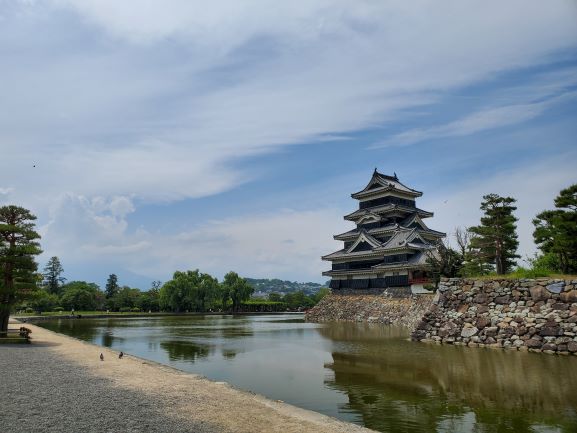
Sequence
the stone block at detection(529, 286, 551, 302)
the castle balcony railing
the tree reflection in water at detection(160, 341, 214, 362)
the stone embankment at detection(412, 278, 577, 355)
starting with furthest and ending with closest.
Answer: the castle balcony railing → the tree reflection in water at detection(160, 341, 214, 362) → the stone block at detection(529, 286, 551, 302) → the stone embankment at detection(412, 278, 577, 355)

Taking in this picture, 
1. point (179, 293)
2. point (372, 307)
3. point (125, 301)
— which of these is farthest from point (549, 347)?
point (125, 301)

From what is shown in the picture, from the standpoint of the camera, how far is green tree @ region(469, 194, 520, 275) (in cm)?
Result: 3403

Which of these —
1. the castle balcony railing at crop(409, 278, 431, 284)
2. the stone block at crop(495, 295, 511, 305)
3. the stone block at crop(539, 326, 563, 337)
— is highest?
the castle balcony railing at crop(409, 278, 431, 284)

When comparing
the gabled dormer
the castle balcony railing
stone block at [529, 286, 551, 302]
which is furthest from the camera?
the gabled dormer

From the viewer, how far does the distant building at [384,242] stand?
50406 millimetres

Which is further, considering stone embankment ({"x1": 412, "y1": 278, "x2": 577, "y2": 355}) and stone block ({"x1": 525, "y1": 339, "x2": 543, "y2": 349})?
stone block ({"x1": 525, "y1": 339, "x2": 543, "y2": 349})

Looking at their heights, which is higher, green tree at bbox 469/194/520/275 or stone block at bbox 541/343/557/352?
green tree at bbox 469/194/520/275

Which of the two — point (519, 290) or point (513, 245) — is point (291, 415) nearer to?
point (519, 290)

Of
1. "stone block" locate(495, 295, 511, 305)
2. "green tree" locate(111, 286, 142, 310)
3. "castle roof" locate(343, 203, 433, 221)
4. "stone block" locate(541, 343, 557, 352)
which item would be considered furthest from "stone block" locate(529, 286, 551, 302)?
"green tree" locate(111, 286, 142, 310)

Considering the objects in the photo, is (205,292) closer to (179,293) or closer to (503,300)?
(179,293)

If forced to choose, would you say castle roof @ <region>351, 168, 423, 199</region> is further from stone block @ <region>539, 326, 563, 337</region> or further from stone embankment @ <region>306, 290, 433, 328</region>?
stone block @ <region>539, 326, 563, 337</region>

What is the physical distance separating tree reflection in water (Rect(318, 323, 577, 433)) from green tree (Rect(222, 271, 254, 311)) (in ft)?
224

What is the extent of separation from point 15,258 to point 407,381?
23689mm

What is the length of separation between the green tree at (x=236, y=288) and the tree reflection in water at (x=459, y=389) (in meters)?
68.4
